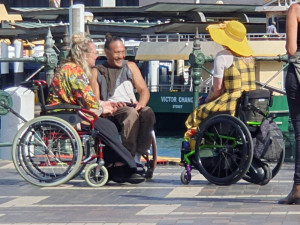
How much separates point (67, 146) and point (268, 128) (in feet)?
5.55

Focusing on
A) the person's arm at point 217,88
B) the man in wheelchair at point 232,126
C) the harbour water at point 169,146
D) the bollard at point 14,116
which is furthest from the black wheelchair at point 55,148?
the harbour water at point 169,146

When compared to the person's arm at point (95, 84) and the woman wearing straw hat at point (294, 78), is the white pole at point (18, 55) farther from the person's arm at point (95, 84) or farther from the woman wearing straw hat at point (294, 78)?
the woman wearing straw hat at point (294, 78)

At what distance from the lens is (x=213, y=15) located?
183ft

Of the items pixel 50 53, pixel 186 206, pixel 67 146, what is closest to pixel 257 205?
pixel 186 206

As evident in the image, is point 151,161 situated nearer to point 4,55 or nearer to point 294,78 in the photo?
point 294,78

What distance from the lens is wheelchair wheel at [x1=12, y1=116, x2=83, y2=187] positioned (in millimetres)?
9570

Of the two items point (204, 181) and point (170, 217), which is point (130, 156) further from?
point (170, 217)

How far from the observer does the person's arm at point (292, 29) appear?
7.91m

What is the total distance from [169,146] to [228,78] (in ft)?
72.9

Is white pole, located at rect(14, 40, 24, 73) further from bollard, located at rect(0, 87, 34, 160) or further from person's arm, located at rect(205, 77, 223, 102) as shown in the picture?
person's arm, located at rect(205, 77, 223, 102)

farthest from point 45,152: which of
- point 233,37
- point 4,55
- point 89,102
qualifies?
point 4,55

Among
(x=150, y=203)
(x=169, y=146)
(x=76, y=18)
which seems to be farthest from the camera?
(x=169, y=146)

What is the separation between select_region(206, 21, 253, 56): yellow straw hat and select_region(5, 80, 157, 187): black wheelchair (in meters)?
1.30

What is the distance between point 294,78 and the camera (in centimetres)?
802
